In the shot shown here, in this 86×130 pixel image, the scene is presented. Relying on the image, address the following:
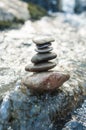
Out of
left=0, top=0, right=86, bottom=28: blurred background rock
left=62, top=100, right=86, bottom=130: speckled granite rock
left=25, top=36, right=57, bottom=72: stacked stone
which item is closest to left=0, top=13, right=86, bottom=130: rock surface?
left=62, top=100, right=86, bottom=130: speckled granite rock

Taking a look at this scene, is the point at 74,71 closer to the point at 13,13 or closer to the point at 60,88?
the point at 60,88

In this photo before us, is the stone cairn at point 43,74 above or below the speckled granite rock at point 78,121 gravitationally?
above

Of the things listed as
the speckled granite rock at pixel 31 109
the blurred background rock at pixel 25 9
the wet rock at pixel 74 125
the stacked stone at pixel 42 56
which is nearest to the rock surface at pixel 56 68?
the speckled granite rock at pixel 31 109

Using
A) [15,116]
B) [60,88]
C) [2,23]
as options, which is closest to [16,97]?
[15,116]

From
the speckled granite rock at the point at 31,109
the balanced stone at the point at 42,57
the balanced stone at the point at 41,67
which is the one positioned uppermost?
the balanced stone at the point at 42,57

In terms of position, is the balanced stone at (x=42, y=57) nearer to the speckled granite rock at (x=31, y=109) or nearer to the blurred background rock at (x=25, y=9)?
the speckled granite rock at (x=31, y=109)

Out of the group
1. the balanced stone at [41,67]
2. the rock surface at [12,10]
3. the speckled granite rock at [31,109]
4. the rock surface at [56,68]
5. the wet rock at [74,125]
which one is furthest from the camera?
the rock surface at [12,10]

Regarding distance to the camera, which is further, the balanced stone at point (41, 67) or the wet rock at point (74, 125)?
the balanced stone at point (41, 67)
